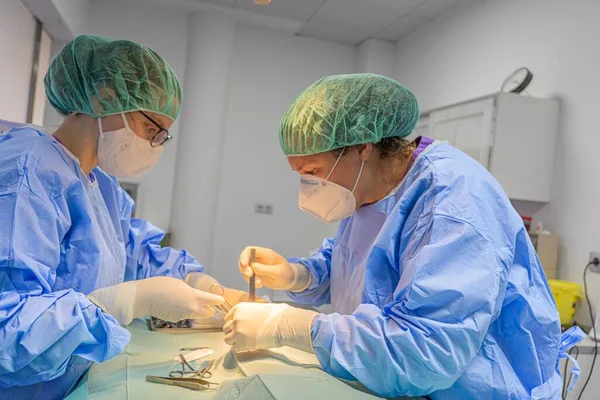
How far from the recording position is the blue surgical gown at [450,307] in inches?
36.4

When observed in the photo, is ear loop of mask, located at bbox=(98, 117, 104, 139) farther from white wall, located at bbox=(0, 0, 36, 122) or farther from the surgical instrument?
white wall, located at bbox=(0, 0, 36, 122)

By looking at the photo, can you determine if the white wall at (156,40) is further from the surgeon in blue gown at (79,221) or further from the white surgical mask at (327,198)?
the white surgical mask at (327,198)

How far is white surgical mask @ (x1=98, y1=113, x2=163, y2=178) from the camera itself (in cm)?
128

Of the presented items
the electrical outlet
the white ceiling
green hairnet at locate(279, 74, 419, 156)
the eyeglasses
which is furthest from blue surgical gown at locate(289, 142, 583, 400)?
the white ceiling

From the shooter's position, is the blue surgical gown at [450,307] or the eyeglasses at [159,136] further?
the eyeglasses at [159,136]

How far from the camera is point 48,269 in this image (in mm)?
987

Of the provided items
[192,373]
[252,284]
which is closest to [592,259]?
[252,284]

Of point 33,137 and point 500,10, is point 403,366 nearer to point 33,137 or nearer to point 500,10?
point 33,137

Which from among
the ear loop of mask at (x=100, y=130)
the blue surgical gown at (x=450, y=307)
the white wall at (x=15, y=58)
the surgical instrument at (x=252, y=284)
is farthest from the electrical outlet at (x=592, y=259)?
the white wall at (x=15, y=58)

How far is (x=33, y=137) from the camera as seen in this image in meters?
1.11

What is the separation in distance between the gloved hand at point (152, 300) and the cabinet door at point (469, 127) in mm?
1921

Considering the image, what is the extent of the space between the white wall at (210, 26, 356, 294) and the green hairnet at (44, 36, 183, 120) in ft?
9.12

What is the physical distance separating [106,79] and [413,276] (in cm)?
91

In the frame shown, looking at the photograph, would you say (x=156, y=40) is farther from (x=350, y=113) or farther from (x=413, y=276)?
(x=413, y=276)
